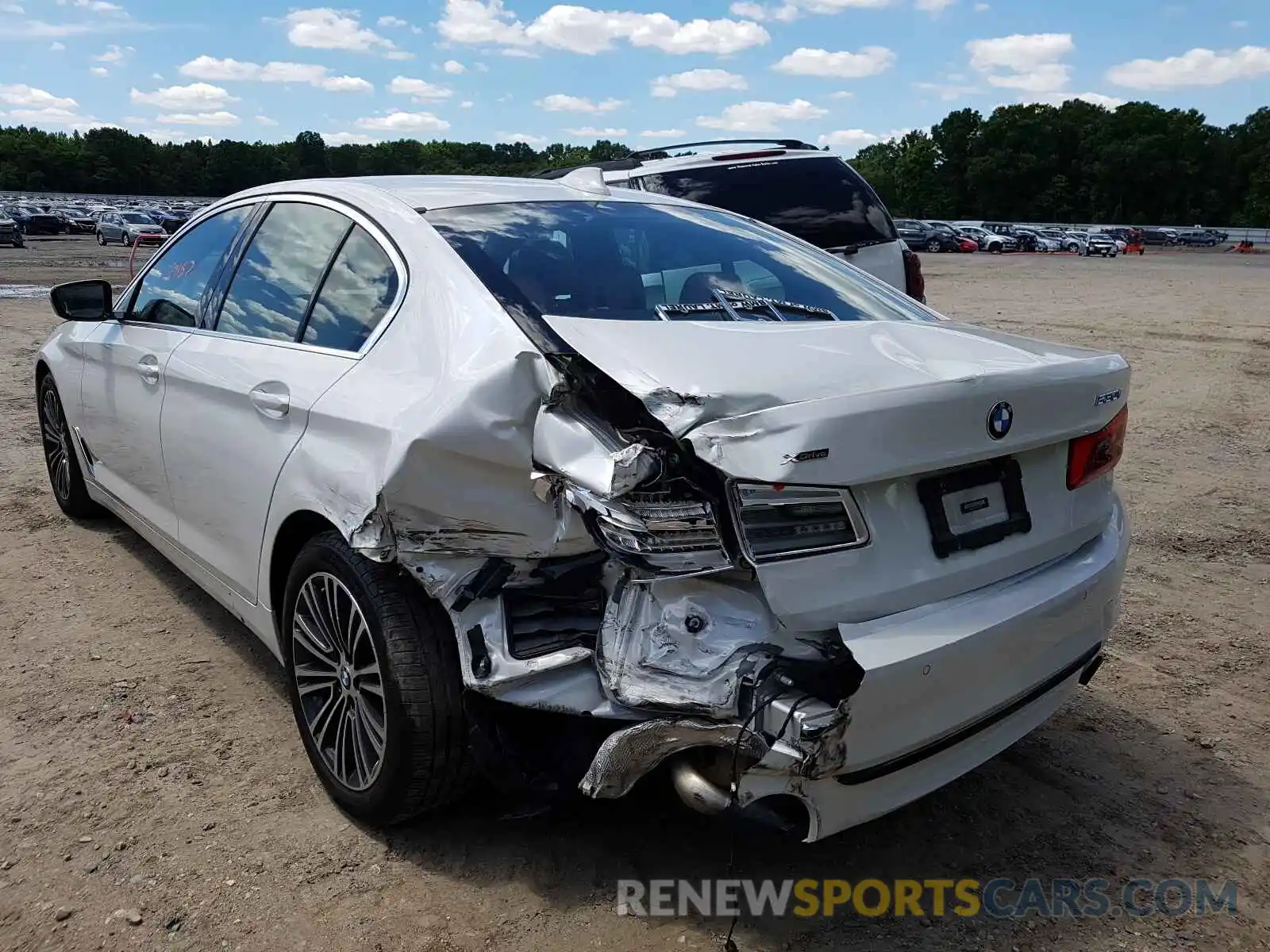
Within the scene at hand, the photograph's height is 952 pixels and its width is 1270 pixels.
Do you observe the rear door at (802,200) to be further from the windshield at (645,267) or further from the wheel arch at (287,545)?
the wheel arch at (287,545)

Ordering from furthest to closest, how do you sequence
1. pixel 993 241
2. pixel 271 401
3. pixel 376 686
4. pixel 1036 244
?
pixel 1036 244 → pixel 993 241 → pixel 271 401 → pixel 376 686

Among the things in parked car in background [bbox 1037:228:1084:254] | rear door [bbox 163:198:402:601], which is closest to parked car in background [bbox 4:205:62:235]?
parked car in background [bbox 1037:228:1084:254]

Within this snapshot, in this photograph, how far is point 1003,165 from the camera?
346 feet

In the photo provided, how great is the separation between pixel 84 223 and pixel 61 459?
55.7 meters

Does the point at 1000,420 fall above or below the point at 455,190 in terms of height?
below

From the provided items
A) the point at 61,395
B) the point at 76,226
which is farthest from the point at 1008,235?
the point at 61,395

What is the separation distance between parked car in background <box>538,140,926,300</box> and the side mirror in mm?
3558

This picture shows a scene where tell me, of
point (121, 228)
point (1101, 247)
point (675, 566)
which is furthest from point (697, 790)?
point (1101, 247)

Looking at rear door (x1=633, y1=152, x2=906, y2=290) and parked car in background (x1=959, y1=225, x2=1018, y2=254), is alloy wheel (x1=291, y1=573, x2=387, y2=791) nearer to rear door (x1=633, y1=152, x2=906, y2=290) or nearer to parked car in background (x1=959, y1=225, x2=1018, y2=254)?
rear door (x1=633, y1=152, x2=906, y2=290)

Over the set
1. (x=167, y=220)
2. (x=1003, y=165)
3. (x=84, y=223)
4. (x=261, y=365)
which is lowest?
(x=261, y=365)

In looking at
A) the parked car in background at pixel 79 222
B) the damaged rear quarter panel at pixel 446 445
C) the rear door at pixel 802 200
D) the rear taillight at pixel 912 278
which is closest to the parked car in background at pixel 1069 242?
the parked car in background at pixel 79 222

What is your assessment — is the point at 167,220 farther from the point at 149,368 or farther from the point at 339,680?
the point at 339,680

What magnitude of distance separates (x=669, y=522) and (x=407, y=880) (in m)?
1.19

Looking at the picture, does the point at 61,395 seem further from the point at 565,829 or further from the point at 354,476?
the point at 565,829
